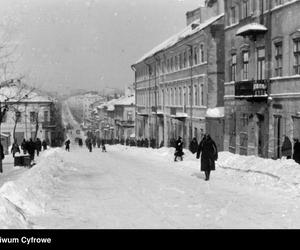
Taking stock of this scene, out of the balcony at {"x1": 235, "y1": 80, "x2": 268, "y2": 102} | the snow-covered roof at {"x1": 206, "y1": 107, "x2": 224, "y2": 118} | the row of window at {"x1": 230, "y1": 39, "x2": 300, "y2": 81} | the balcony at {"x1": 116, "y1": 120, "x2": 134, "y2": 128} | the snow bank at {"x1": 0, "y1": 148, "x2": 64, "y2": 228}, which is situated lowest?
the balcony at {"x1": 116, "y1": 120, "x2": 134, "y2": 128}

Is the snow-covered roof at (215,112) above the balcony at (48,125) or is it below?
above

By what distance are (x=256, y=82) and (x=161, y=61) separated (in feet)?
100

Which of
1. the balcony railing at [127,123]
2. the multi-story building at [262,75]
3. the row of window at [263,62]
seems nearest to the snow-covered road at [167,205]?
the multi-story building at [262,75]

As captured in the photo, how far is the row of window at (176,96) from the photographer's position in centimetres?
4250

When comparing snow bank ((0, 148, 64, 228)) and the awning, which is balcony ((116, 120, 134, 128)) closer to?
the awning

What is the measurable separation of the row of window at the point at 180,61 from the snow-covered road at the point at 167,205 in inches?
973

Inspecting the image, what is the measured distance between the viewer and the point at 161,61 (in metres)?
56.8

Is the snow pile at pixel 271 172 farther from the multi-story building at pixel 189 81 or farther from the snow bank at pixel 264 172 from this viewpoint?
the multi-story building at pixel 189 81

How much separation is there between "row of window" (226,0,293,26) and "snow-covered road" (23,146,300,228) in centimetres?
1237

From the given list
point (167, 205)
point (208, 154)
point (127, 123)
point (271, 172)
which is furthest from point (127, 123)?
point (167, 205)

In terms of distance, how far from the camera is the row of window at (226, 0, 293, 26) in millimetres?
26672

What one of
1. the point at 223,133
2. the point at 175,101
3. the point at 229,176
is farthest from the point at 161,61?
the point at 229,176

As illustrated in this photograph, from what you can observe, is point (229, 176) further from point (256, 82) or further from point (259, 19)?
point (259, 19)

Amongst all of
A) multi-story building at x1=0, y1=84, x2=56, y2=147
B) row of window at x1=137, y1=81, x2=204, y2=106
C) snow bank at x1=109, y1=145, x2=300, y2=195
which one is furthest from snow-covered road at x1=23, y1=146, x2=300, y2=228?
multi-story building at x1=0, y1=84, x2=56, y2=147
